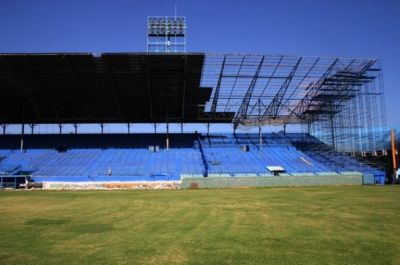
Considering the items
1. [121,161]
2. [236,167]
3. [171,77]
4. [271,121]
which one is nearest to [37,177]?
[121,161]

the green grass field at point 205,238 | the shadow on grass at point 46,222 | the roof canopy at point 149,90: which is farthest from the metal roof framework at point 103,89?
the shadow on grass at point 46,222

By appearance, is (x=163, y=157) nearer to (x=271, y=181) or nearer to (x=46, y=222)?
(x=271, y=181)

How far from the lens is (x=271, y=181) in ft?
158

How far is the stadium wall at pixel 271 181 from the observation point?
155ft

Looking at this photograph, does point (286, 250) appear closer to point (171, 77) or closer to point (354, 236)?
point (354, 236)

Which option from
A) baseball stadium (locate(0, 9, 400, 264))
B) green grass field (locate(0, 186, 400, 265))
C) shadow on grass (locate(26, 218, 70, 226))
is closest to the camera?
green grass field (locate(0, 186, 400, 265))

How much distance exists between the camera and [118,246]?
10.1 meters

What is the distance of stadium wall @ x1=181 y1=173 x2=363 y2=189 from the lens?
1861 inches

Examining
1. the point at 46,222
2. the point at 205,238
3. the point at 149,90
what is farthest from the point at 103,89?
the point at 205,238

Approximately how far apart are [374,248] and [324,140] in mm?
57346

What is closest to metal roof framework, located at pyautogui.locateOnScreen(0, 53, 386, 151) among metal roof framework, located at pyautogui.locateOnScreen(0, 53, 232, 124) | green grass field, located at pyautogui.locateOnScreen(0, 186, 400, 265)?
metal roof framework, located at pyautogui.locateOnScreen(0, 53, 232, 124)

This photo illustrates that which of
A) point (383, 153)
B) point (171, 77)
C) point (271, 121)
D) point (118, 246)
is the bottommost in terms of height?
point (118, 246)

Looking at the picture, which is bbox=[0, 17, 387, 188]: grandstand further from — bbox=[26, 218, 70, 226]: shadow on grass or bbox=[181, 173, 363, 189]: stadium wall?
bbox=[26, 218, 70, 226]: shadow on grass

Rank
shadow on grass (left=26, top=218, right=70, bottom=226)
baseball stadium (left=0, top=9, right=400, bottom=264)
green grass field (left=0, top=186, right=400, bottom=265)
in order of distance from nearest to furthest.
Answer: green grass field (left=0, top=186, right=400, bottom=265) → shadow on grass (left=26, top=218, right=70, bottom=226) → baseball stadium (left=0, top=9, right=400, bottom=264)
